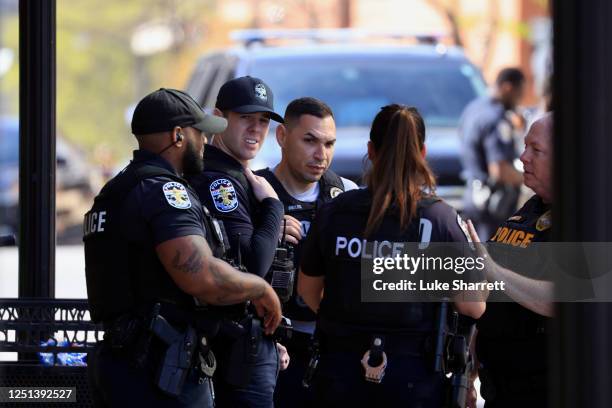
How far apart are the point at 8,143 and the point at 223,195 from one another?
44.1ft

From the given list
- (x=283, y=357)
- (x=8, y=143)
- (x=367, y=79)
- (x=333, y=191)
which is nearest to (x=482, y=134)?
(x=367, y=79)

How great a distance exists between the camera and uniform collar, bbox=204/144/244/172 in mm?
4375

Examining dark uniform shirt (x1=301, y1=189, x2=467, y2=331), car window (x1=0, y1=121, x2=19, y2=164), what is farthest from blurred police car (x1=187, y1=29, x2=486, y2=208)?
dark uniform shirt (x1=301, y1=189, x2=467, y2=331)

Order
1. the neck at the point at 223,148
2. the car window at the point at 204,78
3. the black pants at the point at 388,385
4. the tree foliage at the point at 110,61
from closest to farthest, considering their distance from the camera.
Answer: the black pants at the point at 388,385 → the neck at the point at 223,148 → the car window at the point at 204,78 → the tree foliage at the point at 110,61

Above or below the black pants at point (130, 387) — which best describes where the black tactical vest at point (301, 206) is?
above

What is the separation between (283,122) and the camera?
4809 millimetres

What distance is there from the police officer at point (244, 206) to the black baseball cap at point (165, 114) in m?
0.25

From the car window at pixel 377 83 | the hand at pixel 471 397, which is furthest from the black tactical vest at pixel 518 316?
the car window at pixel 377 83

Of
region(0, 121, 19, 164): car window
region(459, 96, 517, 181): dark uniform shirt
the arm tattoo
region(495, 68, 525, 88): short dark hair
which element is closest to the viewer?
the arm tattoo

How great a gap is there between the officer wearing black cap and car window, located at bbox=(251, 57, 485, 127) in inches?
266

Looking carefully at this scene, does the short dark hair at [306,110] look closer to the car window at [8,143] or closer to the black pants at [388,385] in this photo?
the black pants at [388,385]

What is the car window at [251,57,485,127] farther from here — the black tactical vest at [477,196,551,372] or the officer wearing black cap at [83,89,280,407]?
the officer wearing black cap at [83,89,280,407]

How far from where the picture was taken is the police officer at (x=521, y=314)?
13.0 ft

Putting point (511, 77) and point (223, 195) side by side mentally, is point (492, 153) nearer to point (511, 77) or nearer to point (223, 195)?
point (511, 77)
